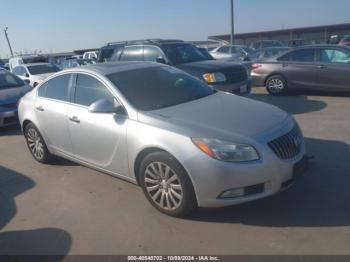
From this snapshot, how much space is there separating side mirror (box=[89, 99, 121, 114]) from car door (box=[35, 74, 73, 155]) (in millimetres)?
934

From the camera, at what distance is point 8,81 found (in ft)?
32.7

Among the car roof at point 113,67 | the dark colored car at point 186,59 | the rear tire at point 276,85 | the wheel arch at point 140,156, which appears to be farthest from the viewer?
the rear tire at point 276,85

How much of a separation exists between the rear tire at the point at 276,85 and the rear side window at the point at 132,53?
3.87 m

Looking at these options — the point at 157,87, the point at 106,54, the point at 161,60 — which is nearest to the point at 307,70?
the point at 161,60

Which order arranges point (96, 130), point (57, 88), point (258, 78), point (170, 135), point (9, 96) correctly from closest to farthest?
point (170, 135)
point (96, 130)
point (57, 88)
point (9, 96)
point (258, 78)

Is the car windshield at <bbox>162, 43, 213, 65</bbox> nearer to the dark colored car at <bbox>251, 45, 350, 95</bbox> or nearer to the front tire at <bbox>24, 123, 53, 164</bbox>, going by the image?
the dark colored car at <bbox>251, 45, 350, 95</bbox>

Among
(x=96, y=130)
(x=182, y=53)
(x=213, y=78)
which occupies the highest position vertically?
(x=182, y=53)

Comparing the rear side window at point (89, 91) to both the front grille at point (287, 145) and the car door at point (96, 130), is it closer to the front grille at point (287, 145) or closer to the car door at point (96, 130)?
the car door at point (96, 130)

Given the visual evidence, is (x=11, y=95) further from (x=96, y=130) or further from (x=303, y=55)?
(x=303, y=55)

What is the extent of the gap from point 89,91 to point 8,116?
15.3 feet

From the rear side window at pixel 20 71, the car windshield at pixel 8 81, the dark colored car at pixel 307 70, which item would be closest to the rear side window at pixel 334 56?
the dark colored car at pixel 307 70

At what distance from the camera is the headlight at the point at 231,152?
11.5 ft

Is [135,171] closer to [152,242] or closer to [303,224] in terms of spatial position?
[152,242]

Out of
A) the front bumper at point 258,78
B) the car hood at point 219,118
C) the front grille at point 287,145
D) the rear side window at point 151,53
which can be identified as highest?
the rear side window at point 151,53
